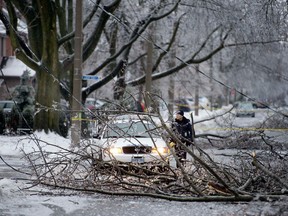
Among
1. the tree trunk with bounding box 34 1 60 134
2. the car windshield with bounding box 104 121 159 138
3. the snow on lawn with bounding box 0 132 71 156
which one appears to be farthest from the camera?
the tree trunk with bounding box 34 1 60 134

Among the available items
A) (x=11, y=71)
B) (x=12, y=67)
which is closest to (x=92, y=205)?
(x=11, y=71)

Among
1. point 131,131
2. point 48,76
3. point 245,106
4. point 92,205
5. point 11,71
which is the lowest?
point 92,205

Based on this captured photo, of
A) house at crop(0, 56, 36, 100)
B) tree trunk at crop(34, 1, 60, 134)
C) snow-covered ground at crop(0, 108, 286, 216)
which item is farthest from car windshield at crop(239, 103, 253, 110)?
snow-covered ground at crop(0, 108, 286, 216)

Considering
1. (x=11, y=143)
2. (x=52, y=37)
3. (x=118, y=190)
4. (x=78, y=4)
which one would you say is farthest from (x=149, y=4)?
(x=118, y=190)

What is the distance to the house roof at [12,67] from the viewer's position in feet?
139

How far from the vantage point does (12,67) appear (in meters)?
43.7

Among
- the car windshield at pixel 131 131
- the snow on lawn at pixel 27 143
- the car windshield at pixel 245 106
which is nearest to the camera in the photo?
the car windshield at pixel 131 131

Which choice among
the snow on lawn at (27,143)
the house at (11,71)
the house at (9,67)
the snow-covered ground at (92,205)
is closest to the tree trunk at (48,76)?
the snow on lawn at (27,143)

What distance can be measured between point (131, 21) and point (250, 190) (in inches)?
726

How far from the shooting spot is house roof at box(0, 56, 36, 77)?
42.2 metres

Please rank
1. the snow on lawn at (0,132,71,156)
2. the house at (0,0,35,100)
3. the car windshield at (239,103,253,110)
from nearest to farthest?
1. the snow on lawn at (0,132,71,156)
2. the house at (0,0,35,100)
3. the car windshield at (239,103,253,110)

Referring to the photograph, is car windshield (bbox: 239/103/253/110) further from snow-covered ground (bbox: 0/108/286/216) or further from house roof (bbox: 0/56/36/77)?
snow-covered ground (bbox: 0/108/286/216)

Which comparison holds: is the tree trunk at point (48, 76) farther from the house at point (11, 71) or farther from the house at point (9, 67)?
the house at point (11, 71)

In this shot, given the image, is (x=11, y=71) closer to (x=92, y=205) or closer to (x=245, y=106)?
(x=245, y=106)
